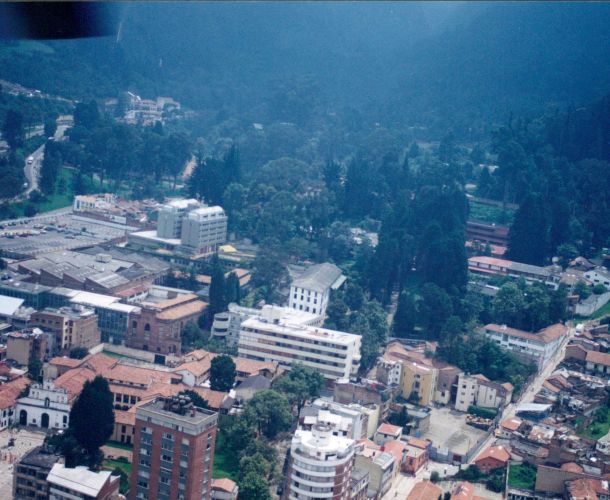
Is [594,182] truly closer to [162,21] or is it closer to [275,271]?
[275,271]

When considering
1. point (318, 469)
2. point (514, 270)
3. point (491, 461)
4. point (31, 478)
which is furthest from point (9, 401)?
point (514, 270)

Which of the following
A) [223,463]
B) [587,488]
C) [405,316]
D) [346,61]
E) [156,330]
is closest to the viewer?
[587,488]

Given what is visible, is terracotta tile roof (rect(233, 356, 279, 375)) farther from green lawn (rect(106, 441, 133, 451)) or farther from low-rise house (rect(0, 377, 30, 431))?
low-rise house (rect(0, 377, 30, 431))

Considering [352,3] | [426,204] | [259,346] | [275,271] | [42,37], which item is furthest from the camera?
[352,3]

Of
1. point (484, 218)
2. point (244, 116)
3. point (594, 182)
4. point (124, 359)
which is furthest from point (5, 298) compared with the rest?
point (244, 116)

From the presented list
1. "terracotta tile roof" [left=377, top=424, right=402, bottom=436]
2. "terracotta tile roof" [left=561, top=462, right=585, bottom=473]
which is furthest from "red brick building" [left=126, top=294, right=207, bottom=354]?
"terracotta tile roof" [left=561, top=462, right=585, bottom=473]

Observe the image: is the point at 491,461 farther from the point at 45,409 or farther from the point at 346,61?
the point at 346,61
